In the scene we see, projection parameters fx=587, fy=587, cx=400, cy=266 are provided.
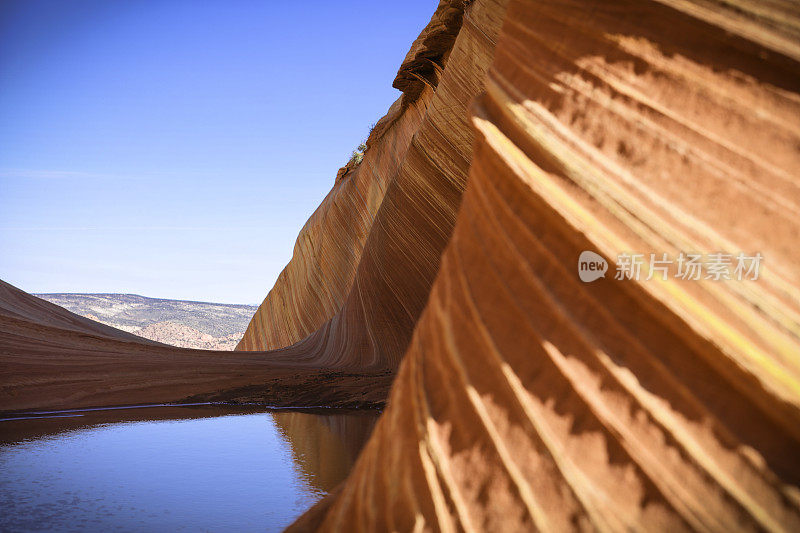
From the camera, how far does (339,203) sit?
9.44 metres

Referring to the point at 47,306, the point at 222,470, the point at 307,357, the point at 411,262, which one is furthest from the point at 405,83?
the point at 222,470

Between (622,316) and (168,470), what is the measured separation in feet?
5.42

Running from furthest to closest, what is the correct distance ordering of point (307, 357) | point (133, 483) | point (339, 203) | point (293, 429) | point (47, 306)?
point (339, 203) < point (307, 357) < point (47, 306) < point (293, 429) < point (133, 483)

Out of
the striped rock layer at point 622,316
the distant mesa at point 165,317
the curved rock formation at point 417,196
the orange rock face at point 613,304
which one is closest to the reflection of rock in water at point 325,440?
the orange rock face at point 613,304

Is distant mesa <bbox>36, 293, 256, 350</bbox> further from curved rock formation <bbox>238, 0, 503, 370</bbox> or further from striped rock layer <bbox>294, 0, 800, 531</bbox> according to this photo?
striped rock layer <bbox>294, 0, 800, 531</bbox>

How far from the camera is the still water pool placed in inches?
54.6

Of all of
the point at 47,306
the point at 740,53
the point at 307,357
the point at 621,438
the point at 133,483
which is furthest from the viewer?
the point at 307,357

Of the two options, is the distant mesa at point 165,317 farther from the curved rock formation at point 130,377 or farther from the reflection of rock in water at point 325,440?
the reflection of rock in water at point 325,440

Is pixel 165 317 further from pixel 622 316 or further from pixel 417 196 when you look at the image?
pixel 622 316

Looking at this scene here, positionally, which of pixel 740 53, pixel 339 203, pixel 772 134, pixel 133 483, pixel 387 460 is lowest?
pixel 133 483

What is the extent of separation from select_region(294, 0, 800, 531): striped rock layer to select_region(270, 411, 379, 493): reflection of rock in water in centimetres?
86

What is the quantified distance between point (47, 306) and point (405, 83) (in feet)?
14.0

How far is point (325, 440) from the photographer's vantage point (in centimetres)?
247

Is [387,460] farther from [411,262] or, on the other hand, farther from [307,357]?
[307,357]
